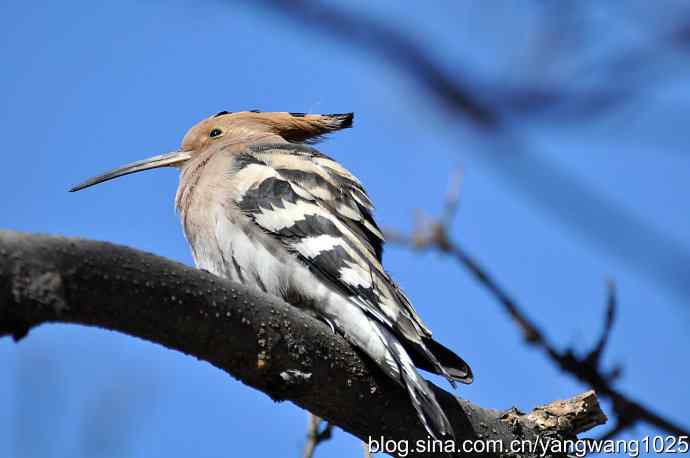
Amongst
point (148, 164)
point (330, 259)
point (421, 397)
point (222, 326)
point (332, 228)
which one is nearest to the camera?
point (222, 326)

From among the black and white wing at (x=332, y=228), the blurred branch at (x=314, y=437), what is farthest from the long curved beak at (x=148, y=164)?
the blurred branch at (x=314, y=437)

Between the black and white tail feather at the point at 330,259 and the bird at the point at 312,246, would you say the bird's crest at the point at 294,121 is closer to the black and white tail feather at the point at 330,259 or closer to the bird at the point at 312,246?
the bird at the point at 312,246

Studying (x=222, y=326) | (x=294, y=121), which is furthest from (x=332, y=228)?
(x=294, y=121)

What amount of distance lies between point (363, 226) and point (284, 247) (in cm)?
35

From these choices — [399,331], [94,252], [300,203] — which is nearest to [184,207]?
[300,203]

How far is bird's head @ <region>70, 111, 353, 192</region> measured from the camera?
3.92 m

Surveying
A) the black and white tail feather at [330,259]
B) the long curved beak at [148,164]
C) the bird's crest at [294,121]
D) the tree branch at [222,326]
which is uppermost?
the bird's crest at [294,121]

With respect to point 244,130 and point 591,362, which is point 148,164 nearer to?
point 244,130

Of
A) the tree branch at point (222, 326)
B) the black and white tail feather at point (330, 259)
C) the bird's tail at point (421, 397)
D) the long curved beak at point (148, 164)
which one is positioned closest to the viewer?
the tree branch at point (222, 326)

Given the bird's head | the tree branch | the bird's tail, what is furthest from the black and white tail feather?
the bird's head

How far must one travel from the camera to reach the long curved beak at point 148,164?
12.5 ft

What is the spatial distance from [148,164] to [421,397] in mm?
2038

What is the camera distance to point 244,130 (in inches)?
156

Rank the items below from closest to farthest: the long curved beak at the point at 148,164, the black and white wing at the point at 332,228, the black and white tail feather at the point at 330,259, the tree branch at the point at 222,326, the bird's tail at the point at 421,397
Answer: the tree branch at the point at 222,326
the bird's tail at the point at 421,397
the black and white tail feather at the point at 330,259
the black and white wing at the point at 332,228
the long curved beak at the point at 148,164
